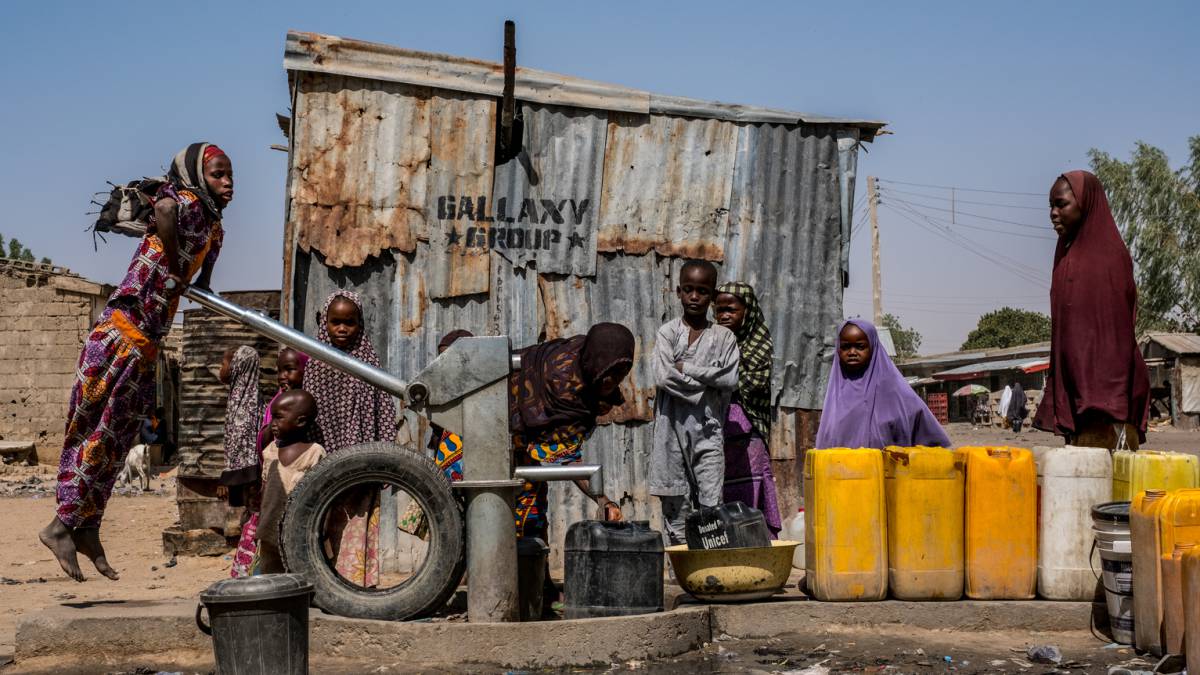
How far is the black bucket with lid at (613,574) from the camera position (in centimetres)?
535

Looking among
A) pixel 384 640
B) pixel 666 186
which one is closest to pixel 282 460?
pixel 384 640

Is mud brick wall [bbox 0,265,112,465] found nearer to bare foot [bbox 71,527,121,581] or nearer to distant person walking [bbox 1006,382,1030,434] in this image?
bare foot [bbox 71,527,121,581]

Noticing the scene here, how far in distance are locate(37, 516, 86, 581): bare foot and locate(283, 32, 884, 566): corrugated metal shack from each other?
3071 mm

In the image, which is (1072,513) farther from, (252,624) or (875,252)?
(875,252)

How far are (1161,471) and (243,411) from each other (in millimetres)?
5348

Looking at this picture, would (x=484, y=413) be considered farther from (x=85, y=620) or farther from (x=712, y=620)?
(x=85, y=620)

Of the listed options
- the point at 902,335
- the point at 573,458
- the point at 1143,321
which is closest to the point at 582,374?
the point at 573,458

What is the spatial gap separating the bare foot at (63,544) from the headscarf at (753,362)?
3601 millimetres

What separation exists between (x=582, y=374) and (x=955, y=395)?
43.5 meters

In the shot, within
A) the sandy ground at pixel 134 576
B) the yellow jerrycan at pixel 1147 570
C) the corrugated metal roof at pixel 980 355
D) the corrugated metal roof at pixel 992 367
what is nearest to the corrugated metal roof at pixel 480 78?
the sandy ground at pixel 134 576

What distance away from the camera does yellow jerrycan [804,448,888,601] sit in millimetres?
5664

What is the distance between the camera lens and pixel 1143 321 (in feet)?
131

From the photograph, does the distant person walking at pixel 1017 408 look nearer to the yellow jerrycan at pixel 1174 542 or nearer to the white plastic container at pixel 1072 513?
the white plastic container at pixel 1072 513

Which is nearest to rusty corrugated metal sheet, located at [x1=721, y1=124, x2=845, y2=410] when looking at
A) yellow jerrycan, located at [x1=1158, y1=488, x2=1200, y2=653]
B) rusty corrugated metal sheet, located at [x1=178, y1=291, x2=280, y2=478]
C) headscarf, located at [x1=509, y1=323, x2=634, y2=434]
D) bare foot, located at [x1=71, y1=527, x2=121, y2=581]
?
headscarf, located at [x1=509, y1=323, x2=634, y2=434]
